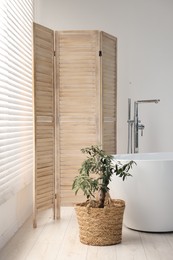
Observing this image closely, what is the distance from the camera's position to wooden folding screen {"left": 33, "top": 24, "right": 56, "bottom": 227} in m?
4.18

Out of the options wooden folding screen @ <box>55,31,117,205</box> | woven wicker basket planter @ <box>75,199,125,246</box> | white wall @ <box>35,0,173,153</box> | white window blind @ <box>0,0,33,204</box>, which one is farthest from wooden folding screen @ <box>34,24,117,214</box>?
woven wicker basket planter @ <box>75,199,125,246</box>

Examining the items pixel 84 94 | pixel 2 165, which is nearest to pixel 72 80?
pixel 84 94

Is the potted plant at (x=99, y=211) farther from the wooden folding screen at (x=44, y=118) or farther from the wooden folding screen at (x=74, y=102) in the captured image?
the wooden folding screen at (x=74, y=102)

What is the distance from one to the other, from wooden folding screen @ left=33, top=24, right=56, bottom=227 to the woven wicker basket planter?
2.48 feet

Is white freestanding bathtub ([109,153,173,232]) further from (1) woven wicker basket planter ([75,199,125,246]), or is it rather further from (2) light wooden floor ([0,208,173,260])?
(1) woven wicker basket planter ([75,199,125,246])

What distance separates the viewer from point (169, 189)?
3.79 metres

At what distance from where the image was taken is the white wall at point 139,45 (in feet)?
18.2

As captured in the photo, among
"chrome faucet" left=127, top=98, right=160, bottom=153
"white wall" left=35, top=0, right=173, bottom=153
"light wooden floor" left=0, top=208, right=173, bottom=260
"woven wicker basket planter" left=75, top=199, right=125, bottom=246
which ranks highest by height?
"white wall" left=35, top=0, right=173, bottom=153

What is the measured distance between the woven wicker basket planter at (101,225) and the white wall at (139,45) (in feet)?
7.00

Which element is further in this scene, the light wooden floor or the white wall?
the white wall

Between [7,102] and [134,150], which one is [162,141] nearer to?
[134,150]

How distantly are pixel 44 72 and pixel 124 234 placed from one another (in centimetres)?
168

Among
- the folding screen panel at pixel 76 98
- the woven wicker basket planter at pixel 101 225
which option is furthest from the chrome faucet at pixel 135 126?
the woven wicker basket planter at pixel 101 225

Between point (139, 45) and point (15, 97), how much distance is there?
2.21 meters
